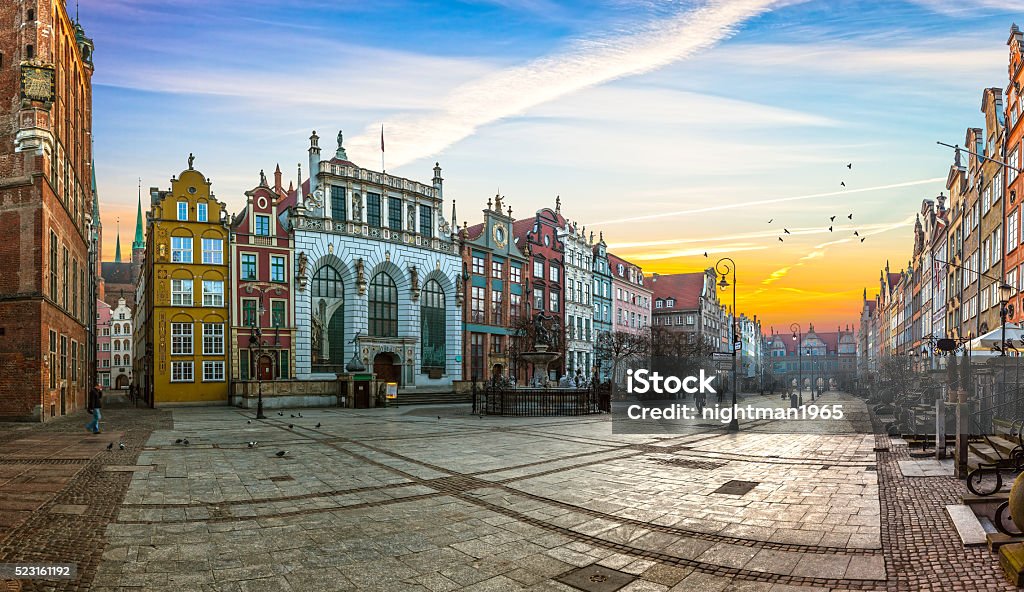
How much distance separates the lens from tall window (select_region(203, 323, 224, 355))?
136ft

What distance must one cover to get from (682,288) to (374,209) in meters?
68.6

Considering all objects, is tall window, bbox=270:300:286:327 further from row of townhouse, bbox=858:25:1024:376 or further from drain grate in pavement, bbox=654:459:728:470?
row of townhouse, bbox=858:25:1024:376

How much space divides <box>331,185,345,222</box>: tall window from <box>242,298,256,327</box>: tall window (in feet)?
28.1

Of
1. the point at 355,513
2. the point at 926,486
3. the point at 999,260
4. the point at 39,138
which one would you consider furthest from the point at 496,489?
the point at 999,260

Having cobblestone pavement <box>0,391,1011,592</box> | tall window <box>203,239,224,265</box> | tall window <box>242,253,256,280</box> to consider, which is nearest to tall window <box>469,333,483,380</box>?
tall window <box>242,253,256,280</box>

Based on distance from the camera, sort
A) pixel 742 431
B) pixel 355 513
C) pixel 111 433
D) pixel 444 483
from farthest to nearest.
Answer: pixel 742 431 → pixel 111 433 → pixel 444 483 → pixel 355 513

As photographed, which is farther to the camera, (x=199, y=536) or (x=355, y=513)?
(x=355, y=513)

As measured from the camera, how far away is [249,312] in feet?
141

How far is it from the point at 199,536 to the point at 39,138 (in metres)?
25.0

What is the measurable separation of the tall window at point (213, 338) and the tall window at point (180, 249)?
14.2 ft

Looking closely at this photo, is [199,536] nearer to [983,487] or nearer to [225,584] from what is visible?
[225,584]

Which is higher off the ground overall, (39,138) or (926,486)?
(39,138)

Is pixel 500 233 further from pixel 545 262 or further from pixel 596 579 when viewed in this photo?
pixel 596 579

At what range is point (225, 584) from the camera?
6.69 m
